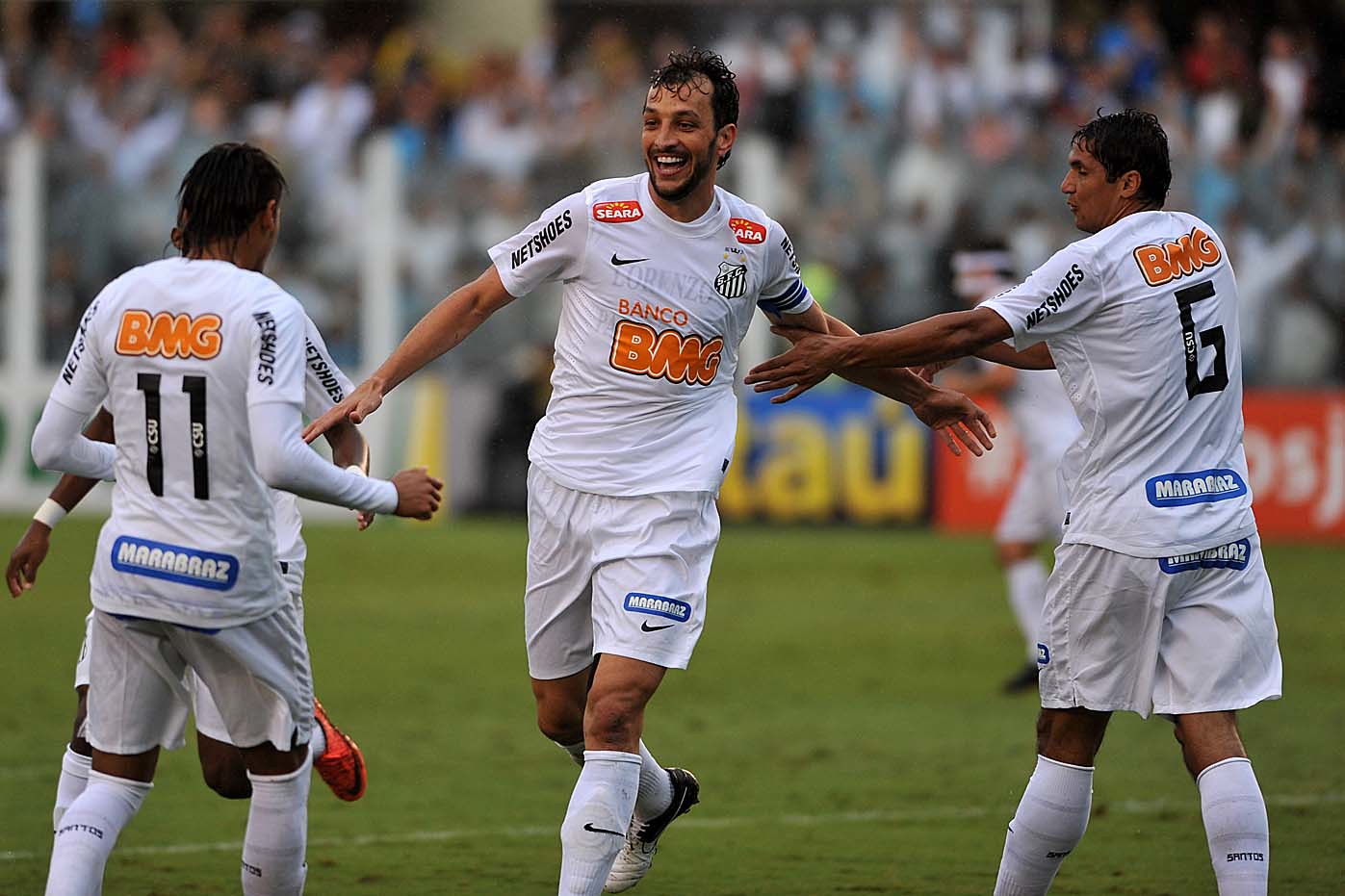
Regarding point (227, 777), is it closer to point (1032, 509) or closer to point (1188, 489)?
point (1188, 489)

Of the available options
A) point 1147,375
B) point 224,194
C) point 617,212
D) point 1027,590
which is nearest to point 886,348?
point 1147,375

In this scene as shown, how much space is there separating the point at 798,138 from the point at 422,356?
15.0 m

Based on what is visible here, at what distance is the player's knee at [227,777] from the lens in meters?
6.20

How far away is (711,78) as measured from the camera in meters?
6.45

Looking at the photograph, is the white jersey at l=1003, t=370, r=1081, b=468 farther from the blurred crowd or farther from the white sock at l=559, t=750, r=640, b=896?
the blurred crowd

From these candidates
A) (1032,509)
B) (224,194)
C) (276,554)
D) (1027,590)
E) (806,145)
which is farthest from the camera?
(806,145)

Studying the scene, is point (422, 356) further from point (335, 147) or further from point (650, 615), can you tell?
point (335, 147)

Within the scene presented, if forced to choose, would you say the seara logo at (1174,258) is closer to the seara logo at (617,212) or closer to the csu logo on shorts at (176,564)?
the seara logo at (617,212)

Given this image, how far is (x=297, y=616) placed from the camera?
18.8 ft

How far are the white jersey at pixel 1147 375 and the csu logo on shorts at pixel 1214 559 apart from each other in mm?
28

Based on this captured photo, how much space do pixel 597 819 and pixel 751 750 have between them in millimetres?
3967

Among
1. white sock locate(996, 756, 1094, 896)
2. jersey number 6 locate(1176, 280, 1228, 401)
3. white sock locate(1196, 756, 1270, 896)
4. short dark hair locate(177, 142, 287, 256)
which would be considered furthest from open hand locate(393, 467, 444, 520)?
white sock locate(1196, 756, 1270, 896)

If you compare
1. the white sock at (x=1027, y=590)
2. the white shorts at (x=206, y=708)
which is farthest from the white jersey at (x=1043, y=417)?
the white shorts at (x=206, y=708)

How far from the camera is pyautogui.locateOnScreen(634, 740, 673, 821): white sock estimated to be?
6.98 meters
